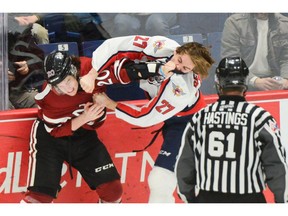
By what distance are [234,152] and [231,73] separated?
1.20ft

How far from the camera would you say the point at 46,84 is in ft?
11.9

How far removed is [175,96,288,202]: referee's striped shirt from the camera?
10.7 ft

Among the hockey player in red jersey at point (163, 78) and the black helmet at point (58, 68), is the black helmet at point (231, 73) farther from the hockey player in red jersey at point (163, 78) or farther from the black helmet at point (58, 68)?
the black helmet at point (58, 68)

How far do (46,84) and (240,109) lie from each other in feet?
3.11

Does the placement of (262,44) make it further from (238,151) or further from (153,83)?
(238,151)

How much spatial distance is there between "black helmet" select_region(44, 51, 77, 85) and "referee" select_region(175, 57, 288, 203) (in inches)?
25.0

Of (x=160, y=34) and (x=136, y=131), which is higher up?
(x=160, y=34)

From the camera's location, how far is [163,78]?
3557mm

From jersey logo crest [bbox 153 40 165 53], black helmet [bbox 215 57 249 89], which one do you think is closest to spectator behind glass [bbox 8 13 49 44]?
jersey logo crest [bbox 153 40 165 53]

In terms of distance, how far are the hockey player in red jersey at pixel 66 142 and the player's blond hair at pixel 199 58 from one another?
457 millimetres

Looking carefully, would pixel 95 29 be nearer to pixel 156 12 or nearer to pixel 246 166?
pixel 156 12

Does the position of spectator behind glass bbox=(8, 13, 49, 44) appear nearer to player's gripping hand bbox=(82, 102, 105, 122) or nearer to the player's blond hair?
player's gripping hand bbox=(82, 102, 105, 122)

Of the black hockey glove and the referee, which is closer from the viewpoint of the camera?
the referee
